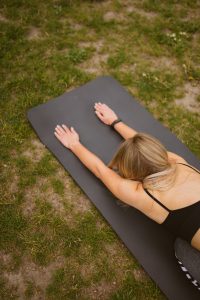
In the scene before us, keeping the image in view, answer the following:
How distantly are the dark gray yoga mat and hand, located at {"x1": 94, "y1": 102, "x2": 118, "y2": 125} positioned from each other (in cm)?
6

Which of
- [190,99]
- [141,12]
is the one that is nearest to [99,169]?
[190,99]

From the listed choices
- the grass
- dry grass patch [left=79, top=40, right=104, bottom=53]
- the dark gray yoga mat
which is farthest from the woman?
dry grass patch [left=79, top=40, right=104, bottom=53]

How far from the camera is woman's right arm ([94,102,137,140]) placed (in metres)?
3.40

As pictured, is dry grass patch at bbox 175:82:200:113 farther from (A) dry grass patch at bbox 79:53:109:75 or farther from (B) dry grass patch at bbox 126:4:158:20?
(B) dry grass patch at bbox 126:4:158:20

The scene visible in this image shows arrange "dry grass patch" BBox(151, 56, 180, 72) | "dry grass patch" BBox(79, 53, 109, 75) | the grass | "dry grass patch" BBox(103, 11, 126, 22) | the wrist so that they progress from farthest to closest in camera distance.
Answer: "dry grass patch" BBox(103, 11, 126, 22), "dry grass patch" BBox(151, 56, 180, 72), "dry grass patch" BBox(79, 53, 109, 75), the wrist, the grass

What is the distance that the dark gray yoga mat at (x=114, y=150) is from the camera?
2799 mm

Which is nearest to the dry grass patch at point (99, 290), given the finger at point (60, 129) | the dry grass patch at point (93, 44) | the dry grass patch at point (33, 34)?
the finger at point (60, 129)

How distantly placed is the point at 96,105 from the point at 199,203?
183 cm

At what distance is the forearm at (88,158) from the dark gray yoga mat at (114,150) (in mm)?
87

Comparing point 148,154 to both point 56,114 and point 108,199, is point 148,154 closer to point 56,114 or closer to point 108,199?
point 108,199

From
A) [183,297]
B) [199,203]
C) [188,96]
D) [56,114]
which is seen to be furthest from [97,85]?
[183,297]

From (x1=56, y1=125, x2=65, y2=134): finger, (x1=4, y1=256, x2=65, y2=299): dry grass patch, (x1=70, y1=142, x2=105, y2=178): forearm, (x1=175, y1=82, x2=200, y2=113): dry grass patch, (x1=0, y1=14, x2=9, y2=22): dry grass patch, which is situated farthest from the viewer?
(x1=0, y1=14, x2=9, y2=22): dry grass patch

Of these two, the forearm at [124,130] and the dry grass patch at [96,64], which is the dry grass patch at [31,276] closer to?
the forearm at [124,130]

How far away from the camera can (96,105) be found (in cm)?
368
